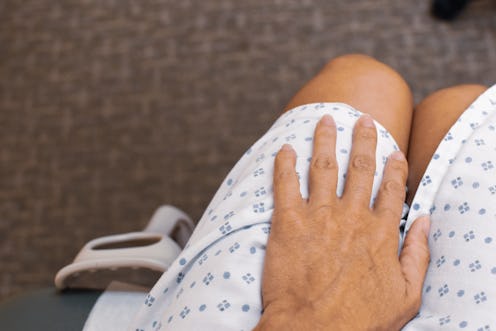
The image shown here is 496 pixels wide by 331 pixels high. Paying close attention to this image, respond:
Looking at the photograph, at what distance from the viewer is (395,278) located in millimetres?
536

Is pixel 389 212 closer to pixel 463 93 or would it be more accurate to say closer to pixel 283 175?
pixel 283 175

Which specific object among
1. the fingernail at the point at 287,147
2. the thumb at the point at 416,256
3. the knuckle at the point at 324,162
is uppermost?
the fingernail at the point at 287,147

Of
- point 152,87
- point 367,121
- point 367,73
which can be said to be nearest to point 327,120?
point 367,121

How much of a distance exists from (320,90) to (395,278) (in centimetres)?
29

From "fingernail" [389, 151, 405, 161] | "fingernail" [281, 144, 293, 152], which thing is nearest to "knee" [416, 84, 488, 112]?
"fingernail" [389, 151, 405, 161]

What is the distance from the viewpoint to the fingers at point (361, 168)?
0.58m

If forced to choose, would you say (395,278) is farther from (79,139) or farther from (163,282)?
(79,139)

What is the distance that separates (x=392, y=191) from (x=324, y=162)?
8 cm

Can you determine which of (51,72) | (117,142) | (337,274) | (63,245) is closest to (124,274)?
(63,245)

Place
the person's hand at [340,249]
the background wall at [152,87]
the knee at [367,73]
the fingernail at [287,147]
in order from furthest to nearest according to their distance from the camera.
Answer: the background wall at [152,87], the knee at [367,73], the fingernail at [287,147], the person's hand at [340,249]

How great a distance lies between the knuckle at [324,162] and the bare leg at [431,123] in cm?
12

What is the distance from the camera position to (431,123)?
695 mm

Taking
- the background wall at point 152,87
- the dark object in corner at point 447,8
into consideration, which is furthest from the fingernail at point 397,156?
the dark object in corner at point 447,8

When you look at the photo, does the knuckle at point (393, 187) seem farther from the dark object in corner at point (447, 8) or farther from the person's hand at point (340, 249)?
the dark object in corner at point (447, 8)
